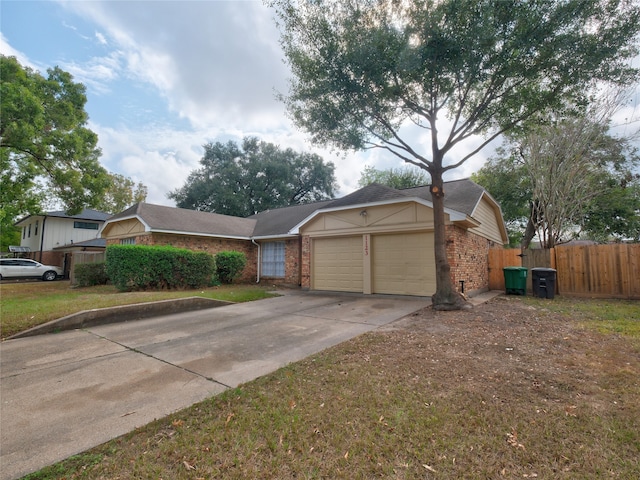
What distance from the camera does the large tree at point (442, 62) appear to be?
6.48 metres

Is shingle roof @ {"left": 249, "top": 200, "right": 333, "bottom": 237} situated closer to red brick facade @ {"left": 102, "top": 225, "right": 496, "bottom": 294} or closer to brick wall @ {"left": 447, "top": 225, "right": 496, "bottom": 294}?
red brick facade @ {"left": 102, "top": 225, "right": 496, "bottom": 294}

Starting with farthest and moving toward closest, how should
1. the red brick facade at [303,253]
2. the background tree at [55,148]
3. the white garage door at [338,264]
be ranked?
the background tree at [55,148] < the white garage door at [338,264] < the red brick facade at [303,253]

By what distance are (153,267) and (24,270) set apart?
1497cm

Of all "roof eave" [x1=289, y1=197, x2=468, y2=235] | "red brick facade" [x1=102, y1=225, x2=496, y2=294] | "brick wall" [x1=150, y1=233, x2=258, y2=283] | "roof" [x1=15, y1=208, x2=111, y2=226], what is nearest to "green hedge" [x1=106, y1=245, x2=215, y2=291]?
"brick wall" [x1=150, y1=233, x2=258, y2=283]

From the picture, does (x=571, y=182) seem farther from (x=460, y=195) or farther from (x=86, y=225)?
(x=86, y=225)

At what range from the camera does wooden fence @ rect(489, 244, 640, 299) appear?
9.60 m

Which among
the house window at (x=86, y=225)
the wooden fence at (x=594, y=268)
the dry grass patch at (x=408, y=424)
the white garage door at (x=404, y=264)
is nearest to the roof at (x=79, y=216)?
the house window at (x=86, y=225)

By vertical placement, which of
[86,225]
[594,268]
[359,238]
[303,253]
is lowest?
[594,268]

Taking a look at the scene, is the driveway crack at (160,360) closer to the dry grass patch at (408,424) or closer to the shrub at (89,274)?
the dry grass patch at (408,424)

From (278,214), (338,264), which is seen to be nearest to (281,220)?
(278,214)

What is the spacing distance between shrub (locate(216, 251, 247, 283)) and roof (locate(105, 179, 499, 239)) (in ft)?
5.99

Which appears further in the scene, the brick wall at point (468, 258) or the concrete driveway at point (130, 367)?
the brick wall at point (468, 258)

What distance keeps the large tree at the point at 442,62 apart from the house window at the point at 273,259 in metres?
7.33

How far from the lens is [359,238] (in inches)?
443
